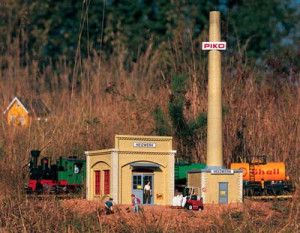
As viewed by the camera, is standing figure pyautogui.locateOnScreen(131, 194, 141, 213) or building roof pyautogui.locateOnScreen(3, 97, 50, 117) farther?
building roof pyautogui.locateOnScreen(3, 97, 50, 117)

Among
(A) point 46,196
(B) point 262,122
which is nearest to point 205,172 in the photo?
(A) point 46,196

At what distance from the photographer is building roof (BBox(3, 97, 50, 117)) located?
876 inches

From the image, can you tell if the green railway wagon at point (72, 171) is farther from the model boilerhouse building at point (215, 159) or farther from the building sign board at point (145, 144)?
the model boilerhouse building at point (215, 159)

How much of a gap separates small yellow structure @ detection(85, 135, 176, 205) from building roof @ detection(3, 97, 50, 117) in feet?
18.8

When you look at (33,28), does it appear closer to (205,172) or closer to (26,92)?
(26,92)

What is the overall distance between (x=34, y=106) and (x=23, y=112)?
1.20 metres

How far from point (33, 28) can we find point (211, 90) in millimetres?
24528

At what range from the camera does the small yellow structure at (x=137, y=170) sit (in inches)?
631

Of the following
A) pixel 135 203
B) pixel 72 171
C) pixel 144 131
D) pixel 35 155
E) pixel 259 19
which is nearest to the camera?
pixel 135 203

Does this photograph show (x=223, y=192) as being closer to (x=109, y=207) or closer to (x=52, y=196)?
(x=109, y=207)

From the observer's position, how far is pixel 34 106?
2350 centimetres

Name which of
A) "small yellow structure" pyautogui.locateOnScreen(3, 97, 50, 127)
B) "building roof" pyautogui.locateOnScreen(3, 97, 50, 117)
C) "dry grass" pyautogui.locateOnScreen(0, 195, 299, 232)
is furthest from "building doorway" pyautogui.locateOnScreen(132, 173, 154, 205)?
"building roof" pyautogui.locateOnScreen(3, 97, 50, 117)

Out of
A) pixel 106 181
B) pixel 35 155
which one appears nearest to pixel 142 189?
pixel 106 181

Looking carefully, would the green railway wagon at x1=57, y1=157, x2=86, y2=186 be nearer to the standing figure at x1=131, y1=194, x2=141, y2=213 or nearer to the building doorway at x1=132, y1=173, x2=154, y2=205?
the building doorway at x1=132, y1=173, x2=154, y2=205
